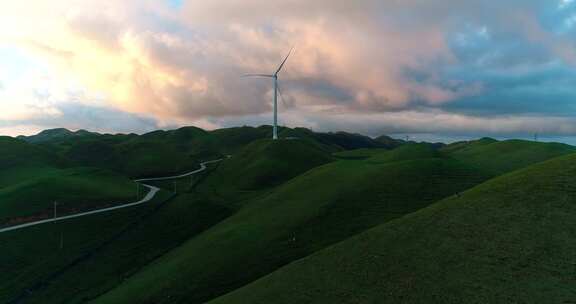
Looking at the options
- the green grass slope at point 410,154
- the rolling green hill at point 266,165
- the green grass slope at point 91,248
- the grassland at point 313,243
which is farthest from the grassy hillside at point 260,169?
the green grass slope at point 410,154

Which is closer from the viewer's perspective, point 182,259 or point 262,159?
point 182,259

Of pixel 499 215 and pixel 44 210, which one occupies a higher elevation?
pixel 499 215

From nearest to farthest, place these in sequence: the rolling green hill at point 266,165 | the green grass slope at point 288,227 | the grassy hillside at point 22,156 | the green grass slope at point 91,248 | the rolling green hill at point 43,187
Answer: the green grass slope at point 288,227 → the green grass slope at point 91,248 → the rolling green hill at point 43,187 → the rolling green hill at point 266,165 → the grassy hillside at point 22,156

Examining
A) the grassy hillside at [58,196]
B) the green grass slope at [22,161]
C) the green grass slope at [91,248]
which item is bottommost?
the green grass slope at [91,248]

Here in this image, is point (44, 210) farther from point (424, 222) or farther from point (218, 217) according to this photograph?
point (424, 222)

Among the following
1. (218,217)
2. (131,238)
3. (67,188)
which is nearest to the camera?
(131,238)

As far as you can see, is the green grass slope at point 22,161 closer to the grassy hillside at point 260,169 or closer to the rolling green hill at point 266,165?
the grassy hillside at point 260,169

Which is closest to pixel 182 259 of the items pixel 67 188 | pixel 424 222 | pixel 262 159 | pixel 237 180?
pixel 424 222
